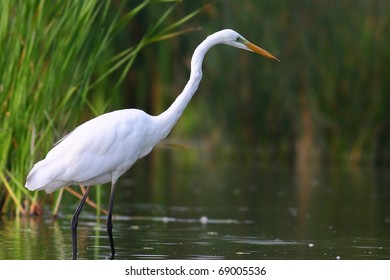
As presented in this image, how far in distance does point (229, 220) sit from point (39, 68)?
115 inches

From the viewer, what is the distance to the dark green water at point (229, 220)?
8.43 meters

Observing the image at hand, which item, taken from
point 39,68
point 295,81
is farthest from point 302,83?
point 39,68

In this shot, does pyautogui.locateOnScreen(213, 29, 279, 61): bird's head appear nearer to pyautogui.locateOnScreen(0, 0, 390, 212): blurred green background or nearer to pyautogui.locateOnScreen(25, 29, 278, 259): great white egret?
pyautogui.locateOnScreen(25, 29, 278, 259): great white egret

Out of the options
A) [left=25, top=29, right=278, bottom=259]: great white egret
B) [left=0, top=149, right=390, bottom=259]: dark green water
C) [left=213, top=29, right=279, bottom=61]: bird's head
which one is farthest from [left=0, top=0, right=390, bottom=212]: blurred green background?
[left=25, top=29, right=278, bottom=259]: great white egret

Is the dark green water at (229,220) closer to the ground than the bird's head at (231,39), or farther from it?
closer to the ground

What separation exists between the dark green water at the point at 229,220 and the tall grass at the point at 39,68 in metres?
0.79

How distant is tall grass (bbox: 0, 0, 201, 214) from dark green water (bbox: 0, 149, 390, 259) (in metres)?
0.79

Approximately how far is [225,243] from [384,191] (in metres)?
7.18

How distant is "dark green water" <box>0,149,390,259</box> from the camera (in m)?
8.43

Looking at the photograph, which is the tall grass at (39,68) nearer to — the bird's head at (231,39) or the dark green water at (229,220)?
the dark green water at (229,220)

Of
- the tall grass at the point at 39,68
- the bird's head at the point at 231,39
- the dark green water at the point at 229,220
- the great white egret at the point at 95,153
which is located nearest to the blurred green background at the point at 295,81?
the dark green water at the point at 229,220

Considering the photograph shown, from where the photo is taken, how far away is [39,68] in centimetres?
988

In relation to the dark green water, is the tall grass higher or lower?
higher

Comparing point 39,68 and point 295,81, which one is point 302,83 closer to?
point 295,81
